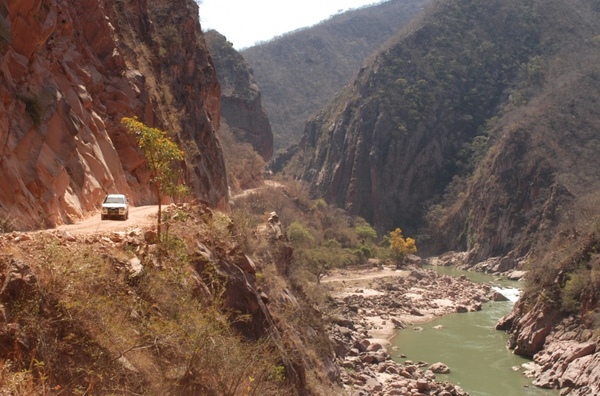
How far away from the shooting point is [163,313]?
35.6 feet

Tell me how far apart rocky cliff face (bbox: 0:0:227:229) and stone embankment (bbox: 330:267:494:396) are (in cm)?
1169

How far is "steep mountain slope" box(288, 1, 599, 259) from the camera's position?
97.9 metres

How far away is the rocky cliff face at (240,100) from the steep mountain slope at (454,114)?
28032 mm

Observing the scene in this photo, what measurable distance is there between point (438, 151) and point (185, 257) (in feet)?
376

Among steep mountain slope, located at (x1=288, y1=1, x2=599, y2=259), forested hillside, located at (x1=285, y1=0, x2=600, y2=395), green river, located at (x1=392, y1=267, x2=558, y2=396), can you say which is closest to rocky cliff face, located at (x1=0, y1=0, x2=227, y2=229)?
green river, located at (x1=392, y1=267, x2=558, y2=396)

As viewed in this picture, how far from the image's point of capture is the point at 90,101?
2345cm

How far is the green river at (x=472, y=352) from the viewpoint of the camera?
2970 cm

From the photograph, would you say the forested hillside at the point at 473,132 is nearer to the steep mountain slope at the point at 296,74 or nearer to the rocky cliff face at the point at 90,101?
the steep mountain slope at the point at 296,74

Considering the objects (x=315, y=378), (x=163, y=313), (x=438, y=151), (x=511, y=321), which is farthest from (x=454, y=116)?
(x=163, y=313)

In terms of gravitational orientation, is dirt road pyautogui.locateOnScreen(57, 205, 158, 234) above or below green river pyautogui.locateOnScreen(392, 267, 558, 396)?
above

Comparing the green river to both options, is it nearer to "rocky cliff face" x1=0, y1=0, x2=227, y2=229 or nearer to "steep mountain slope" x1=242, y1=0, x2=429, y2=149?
"rocky cliff face" x1=0, y1=0, x2=227, y2=229

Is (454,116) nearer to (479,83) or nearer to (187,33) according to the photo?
(479,83)

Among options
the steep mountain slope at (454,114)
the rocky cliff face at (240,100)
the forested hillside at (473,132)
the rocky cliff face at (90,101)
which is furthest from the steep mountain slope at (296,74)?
the rocky cliff face at (90,101)

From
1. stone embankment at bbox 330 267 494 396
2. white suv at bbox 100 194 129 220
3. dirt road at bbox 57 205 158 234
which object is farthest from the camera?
stone embankment at bbox 330 267 494 396
